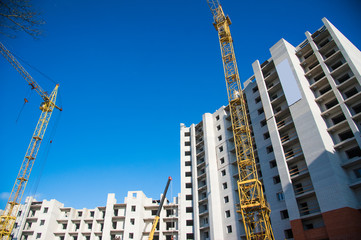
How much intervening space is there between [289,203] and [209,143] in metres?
25.6

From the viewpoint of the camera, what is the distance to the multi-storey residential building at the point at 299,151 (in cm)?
3312

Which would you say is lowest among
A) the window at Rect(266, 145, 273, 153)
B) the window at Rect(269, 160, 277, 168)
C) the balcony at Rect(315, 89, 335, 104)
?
the window at Rect(269, 160, 277, 168)

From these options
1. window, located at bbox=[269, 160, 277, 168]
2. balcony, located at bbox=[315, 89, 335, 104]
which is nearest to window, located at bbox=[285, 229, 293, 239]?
window, located at bbox=[269, 160, 277, 168]

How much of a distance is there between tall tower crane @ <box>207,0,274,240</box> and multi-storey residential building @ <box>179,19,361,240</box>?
99.6 inches

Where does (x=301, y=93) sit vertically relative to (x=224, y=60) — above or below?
below

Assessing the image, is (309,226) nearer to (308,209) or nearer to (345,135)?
(308,209)

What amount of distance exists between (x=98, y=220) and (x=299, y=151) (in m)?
48.7

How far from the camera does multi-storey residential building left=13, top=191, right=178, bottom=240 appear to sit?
57.8 metres

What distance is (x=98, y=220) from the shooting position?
2409 inches

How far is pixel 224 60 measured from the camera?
51000 mm

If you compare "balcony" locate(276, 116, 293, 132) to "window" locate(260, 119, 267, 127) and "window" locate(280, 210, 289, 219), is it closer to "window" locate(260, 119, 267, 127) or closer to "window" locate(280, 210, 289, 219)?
"window" locate(260, 119, 267, 127)

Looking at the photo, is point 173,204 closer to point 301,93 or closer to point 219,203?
point 219,203

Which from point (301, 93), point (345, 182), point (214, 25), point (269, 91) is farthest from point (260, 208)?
point (214, 25)

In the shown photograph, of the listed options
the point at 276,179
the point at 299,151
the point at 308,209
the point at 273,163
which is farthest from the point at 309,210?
the point at 273,163
